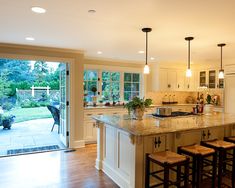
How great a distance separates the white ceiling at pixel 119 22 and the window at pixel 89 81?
6.14ft

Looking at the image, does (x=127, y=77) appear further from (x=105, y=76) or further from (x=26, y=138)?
(x=26, y=138)

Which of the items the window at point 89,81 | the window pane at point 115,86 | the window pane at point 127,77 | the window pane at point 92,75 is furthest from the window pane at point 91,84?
the window pane at point 127,77

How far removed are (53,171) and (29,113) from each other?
23.3 ft

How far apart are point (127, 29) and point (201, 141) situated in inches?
84.9

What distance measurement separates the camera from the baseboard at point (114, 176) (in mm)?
2953

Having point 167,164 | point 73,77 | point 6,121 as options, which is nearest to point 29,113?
point 6,121

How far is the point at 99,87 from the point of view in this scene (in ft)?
20.1

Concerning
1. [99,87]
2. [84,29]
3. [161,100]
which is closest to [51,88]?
[99,87]

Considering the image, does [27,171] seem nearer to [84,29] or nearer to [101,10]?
[84,29]

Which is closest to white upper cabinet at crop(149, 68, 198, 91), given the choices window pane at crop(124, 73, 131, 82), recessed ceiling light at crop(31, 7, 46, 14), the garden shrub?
window pane at crop(124, 73, 131, 82)

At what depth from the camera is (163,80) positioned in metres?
6.69

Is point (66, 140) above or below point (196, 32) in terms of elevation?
below

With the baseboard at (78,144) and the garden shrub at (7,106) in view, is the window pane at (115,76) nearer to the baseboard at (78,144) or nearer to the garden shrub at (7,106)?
the baseboard at (78,144)

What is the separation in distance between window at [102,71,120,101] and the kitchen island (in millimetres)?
2701
